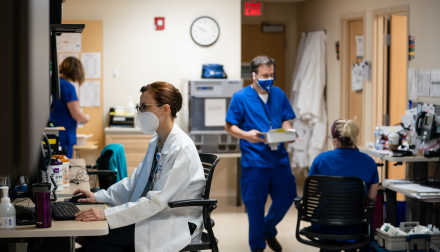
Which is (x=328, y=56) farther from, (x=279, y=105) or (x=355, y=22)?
(x=279, y=105)

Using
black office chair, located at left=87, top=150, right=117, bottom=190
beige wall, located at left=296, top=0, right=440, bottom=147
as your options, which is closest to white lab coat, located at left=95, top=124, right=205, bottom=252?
black office chair, located at left=87, top=150, right=117, bottom=190

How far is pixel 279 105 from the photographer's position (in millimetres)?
3668

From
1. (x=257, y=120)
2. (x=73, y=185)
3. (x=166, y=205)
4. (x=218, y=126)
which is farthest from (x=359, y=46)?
(x=166, y=205)

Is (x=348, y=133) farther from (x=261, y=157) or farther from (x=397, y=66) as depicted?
(x=397, y=66)

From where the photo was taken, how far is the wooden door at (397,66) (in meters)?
4.82

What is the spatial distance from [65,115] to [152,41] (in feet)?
5.26

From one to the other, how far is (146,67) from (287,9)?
2.57m

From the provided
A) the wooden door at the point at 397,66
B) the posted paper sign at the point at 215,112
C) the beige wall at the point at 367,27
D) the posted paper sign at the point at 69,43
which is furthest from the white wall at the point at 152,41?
the wooden door at the point at 397,66

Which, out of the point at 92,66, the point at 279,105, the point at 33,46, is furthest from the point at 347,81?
the point at 33,46

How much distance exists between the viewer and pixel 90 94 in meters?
5.20

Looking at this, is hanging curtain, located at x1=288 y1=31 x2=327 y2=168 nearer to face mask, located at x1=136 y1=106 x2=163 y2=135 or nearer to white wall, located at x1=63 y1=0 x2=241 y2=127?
white wall, located at x1=63 y1=0 x2=241 y2=127

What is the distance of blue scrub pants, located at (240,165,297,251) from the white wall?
207 cm

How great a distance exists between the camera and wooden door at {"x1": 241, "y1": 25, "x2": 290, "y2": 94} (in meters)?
6.73

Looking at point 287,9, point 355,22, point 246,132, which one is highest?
point 287,9
